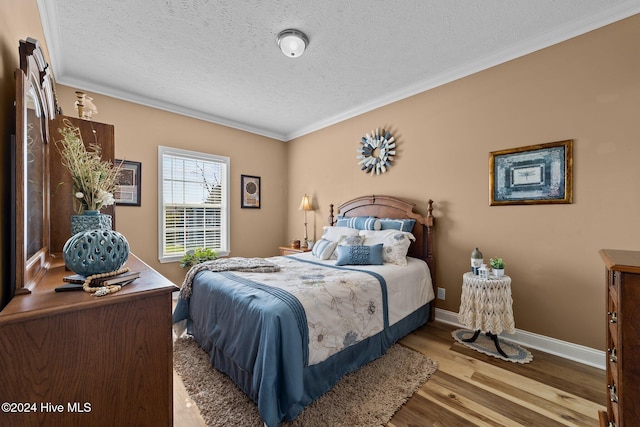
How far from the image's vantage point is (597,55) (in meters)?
2.15

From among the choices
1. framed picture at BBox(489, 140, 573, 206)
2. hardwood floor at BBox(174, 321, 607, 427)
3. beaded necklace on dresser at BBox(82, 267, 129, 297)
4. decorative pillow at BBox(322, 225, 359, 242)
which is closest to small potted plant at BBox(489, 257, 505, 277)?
framed picture at BBox(489, 140, 573, 206)

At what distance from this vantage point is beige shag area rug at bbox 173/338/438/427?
160 centimetres

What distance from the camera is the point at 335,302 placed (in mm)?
1888

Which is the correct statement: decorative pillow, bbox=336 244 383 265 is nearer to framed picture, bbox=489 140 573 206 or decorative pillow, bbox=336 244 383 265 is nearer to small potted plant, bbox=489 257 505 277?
small potted plant, bbox=489 257 505 277

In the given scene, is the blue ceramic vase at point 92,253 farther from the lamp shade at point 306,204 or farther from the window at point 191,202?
the lamp shade at point 306,204

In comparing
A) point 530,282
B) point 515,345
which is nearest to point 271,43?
point 530,282

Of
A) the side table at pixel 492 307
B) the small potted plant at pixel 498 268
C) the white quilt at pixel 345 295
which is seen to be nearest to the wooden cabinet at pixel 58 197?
the white quilt at pixel 345 295

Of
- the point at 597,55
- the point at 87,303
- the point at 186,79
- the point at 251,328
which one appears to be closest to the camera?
the point at 87,303

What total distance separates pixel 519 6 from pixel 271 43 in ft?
6.48

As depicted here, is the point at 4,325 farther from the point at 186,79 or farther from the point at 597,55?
the point at 597,55

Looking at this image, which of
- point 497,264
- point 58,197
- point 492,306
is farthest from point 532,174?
point 58,197

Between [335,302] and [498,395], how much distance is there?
1243 mm

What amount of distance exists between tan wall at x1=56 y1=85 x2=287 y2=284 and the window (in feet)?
0.31

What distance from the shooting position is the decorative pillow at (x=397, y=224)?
3.11m
